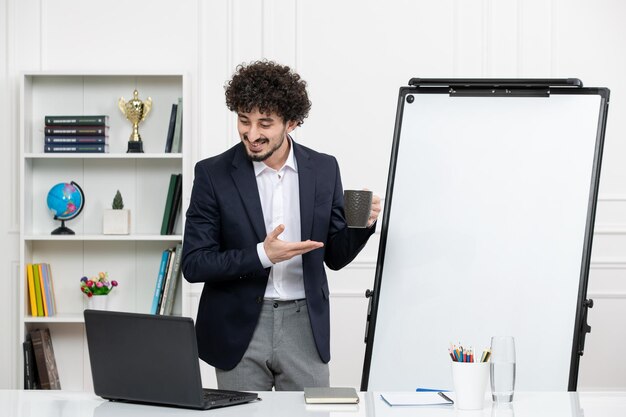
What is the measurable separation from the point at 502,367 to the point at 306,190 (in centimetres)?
89

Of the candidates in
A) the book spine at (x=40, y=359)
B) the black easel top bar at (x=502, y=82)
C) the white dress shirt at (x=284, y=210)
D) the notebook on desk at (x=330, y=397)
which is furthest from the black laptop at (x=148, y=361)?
the book spine at (x=40, y=359)

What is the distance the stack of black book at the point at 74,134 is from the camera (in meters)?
4.21

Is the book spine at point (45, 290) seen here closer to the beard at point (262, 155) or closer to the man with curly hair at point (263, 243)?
the man with curly hair at point (263, 243)

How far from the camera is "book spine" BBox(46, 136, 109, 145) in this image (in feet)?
13.8

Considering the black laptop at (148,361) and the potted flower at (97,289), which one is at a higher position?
the black laptop at (148,361)

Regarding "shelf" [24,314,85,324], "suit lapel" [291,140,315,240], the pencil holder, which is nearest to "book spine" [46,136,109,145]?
A: "shelf" [24,314,85,324]

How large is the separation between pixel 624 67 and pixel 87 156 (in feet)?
9.00

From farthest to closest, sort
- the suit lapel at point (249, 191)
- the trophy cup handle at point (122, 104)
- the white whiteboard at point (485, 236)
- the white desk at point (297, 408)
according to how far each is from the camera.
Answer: the trophy cup handle at point (122, 104) → the white whiteboard at point (485, 236) → the suit lapel at point (249, 191) → the white desk at point (297, 408)

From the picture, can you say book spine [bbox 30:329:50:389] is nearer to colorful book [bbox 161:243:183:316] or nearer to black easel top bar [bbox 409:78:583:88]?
colorful book [bbox 161:243:183:316]

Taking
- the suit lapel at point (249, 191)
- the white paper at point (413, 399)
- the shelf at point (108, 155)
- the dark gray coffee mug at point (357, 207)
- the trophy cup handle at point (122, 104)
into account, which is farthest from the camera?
the trophy cup handle at point (122, 104)

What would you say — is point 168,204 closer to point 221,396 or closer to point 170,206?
point 170,206

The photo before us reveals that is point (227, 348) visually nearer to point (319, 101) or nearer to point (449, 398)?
point (449, 398)

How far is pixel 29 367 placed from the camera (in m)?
4.15

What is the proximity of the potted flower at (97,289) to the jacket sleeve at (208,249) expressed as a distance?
1.83 meters
